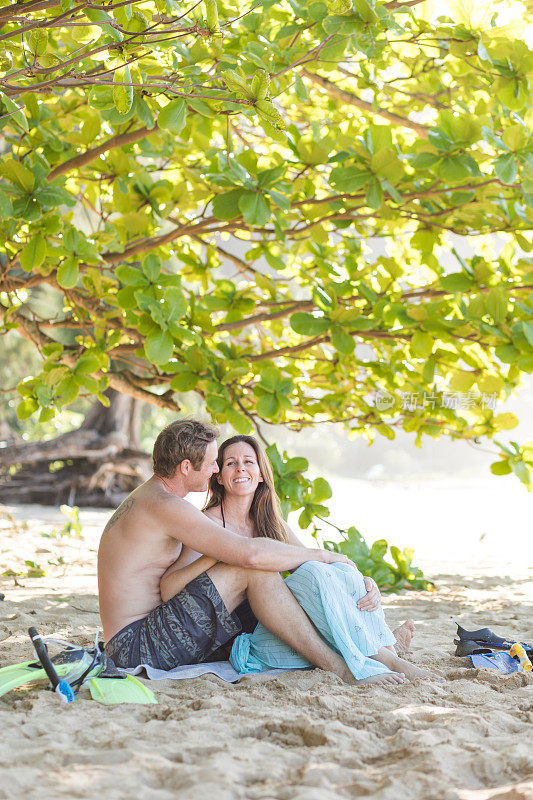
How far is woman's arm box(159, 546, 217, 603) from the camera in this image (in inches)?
87.4

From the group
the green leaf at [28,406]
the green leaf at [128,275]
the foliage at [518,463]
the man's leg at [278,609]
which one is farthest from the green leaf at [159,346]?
the foliage at [518,463]

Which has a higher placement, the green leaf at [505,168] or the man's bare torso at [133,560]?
the green leaf at [505,168]

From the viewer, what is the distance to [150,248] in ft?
10.4

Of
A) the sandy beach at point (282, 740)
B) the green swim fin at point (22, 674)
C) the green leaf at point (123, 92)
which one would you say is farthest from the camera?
the green swim fin at point (22, 674)

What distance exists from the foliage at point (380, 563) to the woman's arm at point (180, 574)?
1.10m

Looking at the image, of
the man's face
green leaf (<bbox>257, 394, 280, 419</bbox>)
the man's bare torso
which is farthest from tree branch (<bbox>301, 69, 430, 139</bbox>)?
the man's bare torso

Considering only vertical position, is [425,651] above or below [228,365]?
below

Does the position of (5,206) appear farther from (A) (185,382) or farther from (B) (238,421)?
(B) (238,421)

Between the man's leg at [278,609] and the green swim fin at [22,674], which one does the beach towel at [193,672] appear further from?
the green swim fin at [22,674]

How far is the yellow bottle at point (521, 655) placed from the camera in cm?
223

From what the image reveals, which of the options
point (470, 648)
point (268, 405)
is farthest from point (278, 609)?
point (268, 405)

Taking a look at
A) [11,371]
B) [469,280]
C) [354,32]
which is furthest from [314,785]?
[11,371]

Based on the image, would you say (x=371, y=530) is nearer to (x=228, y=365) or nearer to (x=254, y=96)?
(x=228, y=365)

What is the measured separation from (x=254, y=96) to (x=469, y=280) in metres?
1.25
